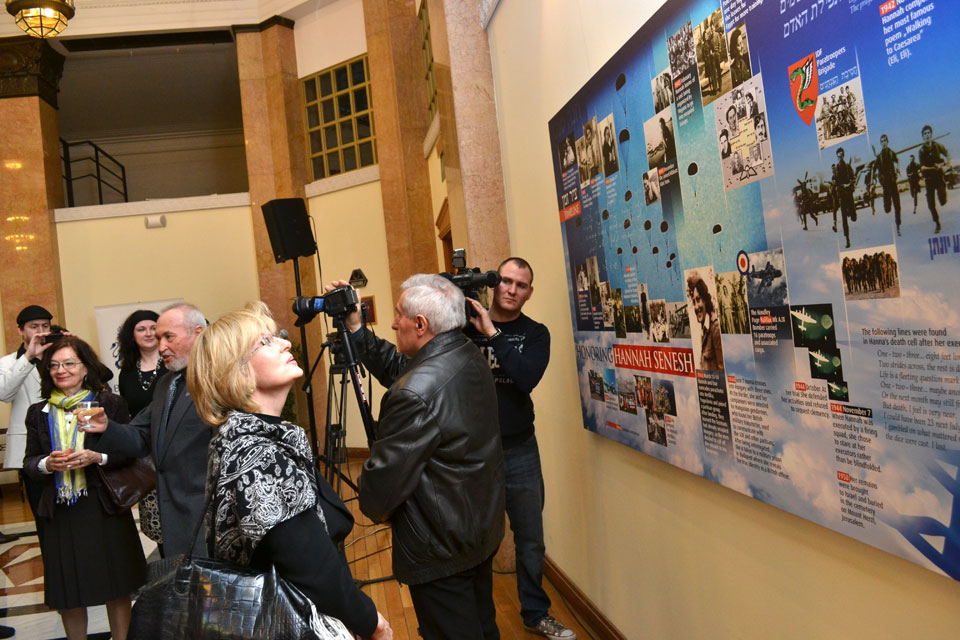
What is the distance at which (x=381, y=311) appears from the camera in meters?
9.78

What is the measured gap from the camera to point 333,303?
2691 mm

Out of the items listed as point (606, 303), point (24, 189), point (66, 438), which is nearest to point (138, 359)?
point (66, 438)

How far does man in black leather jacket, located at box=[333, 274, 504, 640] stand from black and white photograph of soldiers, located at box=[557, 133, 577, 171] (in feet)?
3.22

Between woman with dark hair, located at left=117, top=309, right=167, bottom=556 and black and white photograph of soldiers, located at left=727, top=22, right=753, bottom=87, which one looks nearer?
black and white photograph of soldiers, located at left=727, top=22, right=753, bottom=87

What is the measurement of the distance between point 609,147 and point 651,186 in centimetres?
36

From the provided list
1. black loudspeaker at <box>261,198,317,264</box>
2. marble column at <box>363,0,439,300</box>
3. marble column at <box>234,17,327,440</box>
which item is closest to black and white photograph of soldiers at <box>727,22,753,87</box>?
black loudspeaker at <box>261,198,317,264</box>

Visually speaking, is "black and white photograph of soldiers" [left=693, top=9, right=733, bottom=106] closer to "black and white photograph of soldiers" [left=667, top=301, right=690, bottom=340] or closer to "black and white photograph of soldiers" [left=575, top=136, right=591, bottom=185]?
"black and white photograph of soldiers" [left=667, top=301, right=690, bottom=340]

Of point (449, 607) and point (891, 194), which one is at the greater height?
point (891, 194)

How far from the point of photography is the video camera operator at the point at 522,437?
127 inches

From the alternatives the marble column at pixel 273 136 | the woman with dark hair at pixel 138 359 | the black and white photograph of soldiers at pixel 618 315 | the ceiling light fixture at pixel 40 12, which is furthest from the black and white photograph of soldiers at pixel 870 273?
the marble column at pixel 273 136

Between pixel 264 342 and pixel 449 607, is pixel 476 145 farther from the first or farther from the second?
pixel 264 342

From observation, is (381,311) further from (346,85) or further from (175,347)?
(175,347)

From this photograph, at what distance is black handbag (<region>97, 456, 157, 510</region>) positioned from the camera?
120 inches

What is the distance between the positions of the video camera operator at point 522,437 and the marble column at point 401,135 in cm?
586
